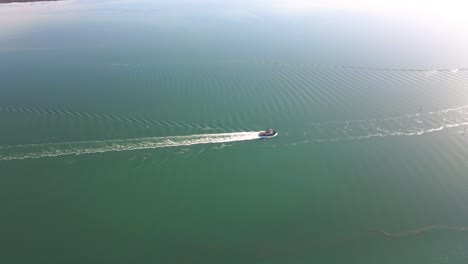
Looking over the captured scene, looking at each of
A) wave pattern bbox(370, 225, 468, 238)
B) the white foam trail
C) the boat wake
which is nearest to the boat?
the white foam trail

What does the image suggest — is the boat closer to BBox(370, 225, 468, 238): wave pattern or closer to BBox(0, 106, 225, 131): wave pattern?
BBox(0, 106, 225, 131): wave pattern

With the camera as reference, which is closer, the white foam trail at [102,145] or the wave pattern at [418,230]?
the wave pattern at [418,230]

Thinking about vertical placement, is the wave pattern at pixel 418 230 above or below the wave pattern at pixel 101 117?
below

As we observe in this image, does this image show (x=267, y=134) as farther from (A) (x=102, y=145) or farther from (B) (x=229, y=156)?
(A) (x=102, y=145)

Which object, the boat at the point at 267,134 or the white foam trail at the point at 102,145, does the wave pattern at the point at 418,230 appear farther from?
the white foam trail at the point at 102,145

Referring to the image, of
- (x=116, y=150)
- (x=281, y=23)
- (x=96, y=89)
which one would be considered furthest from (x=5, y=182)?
(x=281, y=23)

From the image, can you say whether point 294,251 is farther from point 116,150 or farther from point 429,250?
point 116,150

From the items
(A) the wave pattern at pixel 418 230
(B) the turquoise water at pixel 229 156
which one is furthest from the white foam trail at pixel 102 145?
(A) the wave pattern at pixel 418 230

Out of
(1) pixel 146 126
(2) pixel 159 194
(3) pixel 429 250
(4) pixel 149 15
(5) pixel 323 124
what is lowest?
(3) pixel 429 250
